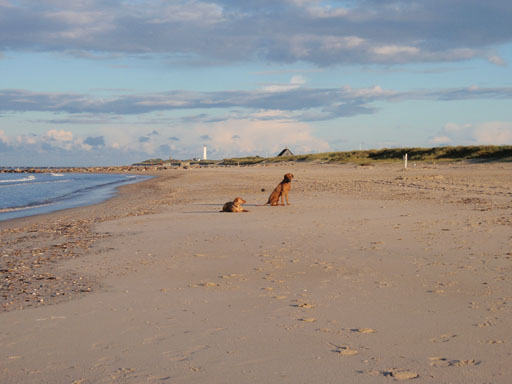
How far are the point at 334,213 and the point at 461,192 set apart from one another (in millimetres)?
7129

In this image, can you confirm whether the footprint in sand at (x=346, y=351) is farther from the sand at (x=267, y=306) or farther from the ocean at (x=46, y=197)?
the ocean at (x=46, y=197)

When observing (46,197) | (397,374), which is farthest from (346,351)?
(46,197)

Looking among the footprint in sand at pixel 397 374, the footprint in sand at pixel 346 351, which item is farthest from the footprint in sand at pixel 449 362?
the footprint in sand at pixel 346 351

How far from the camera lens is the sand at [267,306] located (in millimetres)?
3679

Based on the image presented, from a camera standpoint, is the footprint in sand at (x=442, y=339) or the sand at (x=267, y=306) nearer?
the sand at (x=267, y=306)

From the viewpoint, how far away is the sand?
12.1ft

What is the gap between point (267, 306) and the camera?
17.0ft

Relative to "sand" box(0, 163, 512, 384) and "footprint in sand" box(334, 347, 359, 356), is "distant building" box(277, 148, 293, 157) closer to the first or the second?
"sand" box(0, 163, 512, 384)

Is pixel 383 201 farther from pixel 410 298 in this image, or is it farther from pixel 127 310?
pixel 127 310

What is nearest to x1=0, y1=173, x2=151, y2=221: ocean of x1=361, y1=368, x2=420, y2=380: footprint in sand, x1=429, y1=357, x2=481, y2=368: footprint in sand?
x1=361, y1=368, x2=420, y2=380: footprint in sand

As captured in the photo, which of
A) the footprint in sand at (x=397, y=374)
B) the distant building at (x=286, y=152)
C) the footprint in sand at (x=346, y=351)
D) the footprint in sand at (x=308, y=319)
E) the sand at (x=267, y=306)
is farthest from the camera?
the distant building at (x=286, y=152)

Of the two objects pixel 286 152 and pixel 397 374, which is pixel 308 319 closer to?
pixel 397 374

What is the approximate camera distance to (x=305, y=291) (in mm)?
5719

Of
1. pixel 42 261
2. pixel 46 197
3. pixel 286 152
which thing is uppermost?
pixel 286 152
